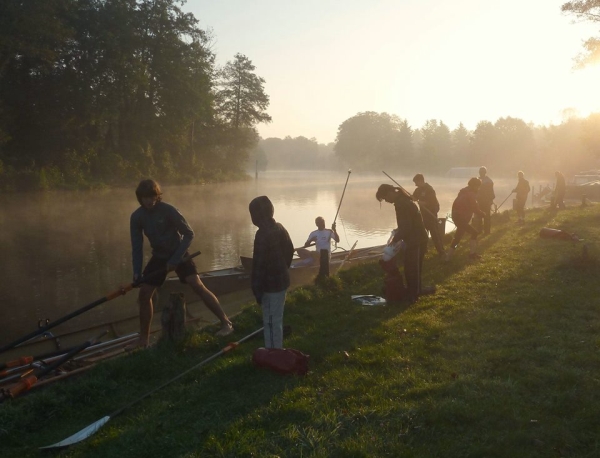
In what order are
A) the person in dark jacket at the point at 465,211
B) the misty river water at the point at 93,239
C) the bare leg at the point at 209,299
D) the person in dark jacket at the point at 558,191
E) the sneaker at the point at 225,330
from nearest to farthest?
the bare leg at the point at 209,299
the sneaker at the point at 225,330
the person in dark jacket at the point at 465,211
the misty river water at the point at 93,239
the person in dark jacket at the point at 558,191

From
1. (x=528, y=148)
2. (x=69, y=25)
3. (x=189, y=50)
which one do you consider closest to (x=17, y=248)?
(x=69, y=25)

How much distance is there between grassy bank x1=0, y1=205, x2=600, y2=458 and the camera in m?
4.65

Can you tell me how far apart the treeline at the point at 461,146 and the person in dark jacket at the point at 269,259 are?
70.6 meters

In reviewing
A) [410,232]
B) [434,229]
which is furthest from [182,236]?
[434,229]

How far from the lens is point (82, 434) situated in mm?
5207

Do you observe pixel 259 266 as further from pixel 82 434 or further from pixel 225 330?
pixel 82 434

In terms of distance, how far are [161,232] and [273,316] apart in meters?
1.95

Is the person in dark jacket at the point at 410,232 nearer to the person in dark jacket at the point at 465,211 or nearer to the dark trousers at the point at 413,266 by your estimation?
the dark trousers at the point at 413,266

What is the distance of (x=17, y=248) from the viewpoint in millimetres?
23750

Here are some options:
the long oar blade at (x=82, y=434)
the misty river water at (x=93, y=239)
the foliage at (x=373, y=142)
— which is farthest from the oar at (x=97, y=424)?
the foliage at (x=373, y=142)

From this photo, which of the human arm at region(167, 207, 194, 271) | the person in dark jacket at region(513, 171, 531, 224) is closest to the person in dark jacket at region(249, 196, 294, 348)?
the human arm at region(167, 207, 194, 271)

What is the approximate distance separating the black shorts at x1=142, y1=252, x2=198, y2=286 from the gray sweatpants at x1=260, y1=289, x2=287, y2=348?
1.42 m

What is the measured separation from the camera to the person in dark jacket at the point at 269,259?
660cm

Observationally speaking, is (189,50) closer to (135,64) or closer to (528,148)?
(135,64)
